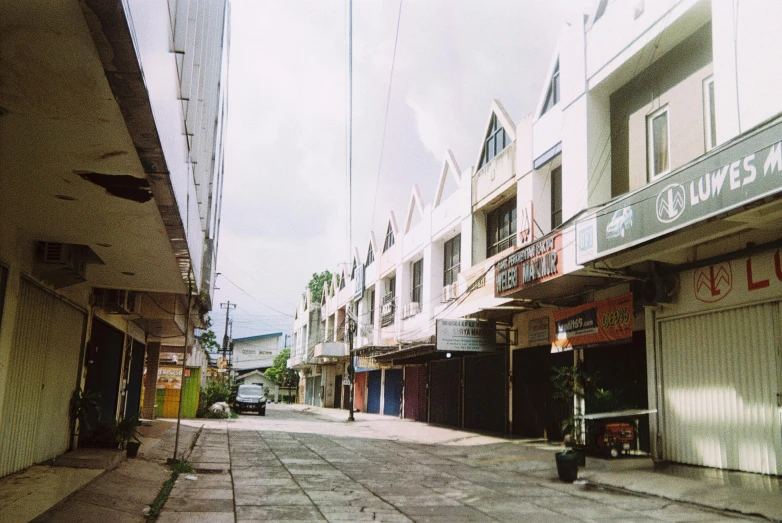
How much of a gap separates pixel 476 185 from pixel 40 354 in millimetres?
15972

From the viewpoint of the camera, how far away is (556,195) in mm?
18406

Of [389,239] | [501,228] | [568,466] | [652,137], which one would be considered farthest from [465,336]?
[389,239]

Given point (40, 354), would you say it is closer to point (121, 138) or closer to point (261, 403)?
point (121, 138)

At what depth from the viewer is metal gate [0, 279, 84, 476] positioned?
9.68 metres

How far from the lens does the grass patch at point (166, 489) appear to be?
8011 millimetres

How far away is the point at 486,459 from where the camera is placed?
1486 cm

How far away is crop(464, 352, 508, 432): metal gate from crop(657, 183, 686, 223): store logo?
1113cm

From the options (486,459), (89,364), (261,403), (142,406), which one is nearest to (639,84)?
(486,459)

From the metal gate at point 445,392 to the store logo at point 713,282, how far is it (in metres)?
13.7

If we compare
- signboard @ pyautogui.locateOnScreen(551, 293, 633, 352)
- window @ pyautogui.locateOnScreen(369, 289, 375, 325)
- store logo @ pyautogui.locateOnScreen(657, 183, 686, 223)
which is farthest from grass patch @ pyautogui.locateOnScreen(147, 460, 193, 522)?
window @ pyautogui.locateOnScreen(369, 289, 375, 325)

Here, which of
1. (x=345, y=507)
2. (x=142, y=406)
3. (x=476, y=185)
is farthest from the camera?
(x=142, y=406)

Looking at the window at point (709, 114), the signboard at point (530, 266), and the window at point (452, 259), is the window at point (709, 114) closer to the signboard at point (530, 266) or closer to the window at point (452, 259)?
the signboard at point (530, 266)

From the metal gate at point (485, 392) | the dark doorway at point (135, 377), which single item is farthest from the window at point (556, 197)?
the dark doorway at point (135, 377)

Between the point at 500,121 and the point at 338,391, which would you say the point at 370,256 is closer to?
the point at 338,391
